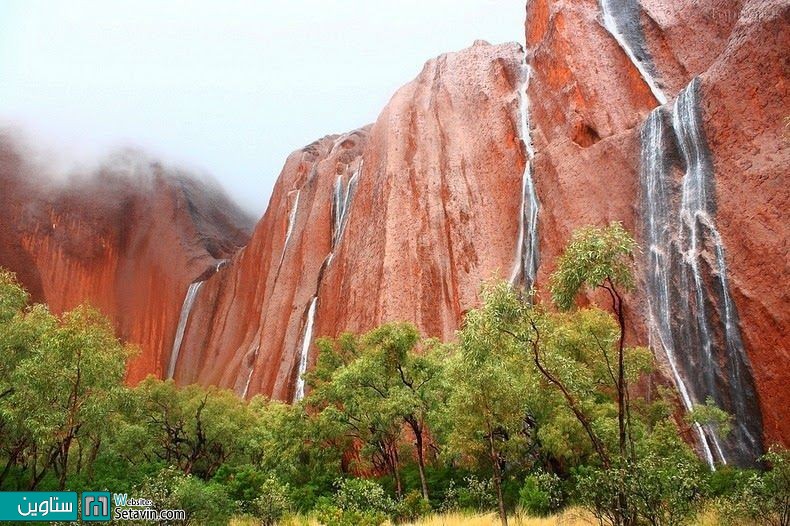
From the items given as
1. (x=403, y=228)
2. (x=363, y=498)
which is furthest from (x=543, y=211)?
(x=363, y=498)

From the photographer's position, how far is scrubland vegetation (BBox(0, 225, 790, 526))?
11.2 metres

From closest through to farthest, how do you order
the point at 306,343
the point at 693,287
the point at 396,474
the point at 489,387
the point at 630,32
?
the point at 489,387 < the point at 396,474 < the point at 693,287 < the point at 630,32 < the point at 306,343

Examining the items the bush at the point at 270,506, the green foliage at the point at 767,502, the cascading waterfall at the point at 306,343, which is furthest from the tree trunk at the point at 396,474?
the cascading waterfall at the point at 306,343

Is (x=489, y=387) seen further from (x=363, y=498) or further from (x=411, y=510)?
(x=363, y=498)

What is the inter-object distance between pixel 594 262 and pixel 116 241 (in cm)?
7496

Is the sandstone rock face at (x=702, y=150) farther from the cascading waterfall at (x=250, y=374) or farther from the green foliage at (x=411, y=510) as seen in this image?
the cascading waterfall at (x=250, y=374)

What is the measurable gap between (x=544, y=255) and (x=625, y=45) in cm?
1393

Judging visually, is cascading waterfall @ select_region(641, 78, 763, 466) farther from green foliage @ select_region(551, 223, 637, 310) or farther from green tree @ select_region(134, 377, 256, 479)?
green tree @ select_region(134, 377, 256, 479)

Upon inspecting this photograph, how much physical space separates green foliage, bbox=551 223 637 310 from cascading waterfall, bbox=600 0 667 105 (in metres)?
24.3

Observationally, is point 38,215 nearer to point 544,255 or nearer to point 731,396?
point 544,255

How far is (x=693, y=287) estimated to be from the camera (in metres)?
22.5

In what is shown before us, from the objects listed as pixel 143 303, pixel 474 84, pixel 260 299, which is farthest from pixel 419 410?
pixel 143 303

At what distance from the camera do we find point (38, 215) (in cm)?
7306
